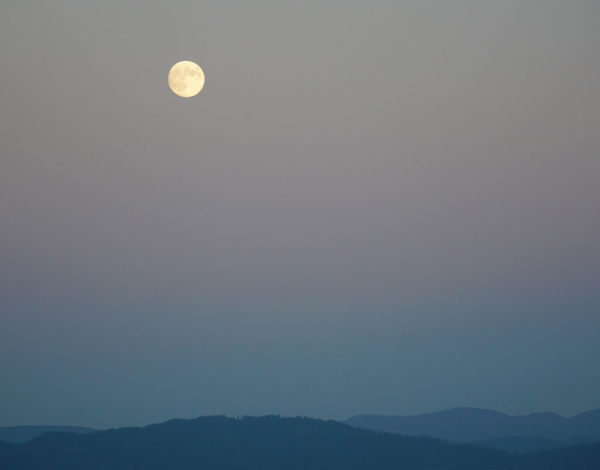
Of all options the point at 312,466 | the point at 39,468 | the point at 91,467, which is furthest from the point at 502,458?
the point at 39,468

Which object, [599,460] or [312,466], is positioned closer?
[599,460]

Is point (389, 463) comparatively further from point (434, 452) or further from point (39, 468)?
point (39, 468)

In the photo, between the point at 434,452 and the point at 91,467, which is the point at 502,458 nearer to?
the point at 434,452

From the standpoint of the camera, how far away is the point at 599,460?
17275 centimetres

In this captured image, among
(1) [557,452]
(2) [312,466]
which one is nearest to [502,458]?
(1) [557,452]

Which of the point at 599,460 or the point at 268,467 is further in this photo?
the point at 268,467

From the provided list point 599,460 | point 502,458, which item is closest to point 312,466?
point 502,458

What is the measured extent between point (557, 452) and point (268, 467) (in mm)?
66179

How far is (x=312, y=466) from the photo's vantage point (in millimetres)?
197750

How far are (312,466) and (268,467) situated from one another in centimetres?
→ 1060

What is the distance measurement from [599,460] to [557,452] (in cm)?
1086

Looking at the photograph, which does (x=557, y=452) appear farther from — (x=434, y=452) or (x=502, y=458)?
(x=434, y=452)

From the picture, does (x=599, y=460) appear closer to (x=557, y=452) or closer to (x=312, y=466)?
(x=557, y=452)

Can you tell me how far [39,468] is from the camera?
199625 mm
